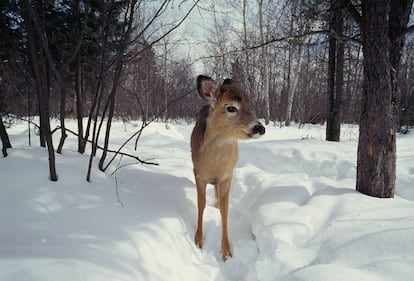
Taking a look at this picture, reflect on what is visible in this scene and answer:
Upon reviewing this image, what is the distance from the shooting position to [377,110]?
357 centimetres

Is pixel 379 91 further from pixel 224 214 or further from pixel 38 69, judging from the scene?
pixel 38 69

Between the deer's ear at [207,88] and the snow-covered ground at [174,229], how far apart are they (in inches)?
54.7

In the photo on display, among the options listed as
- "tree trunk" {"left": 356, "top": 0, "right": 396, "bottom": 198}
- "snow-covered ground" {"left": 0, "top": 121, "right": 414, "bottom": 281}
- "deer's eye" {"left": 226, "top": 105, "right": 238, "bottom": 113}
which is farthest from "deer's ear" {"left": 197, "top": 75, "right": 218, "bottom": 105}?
"tree trunk" {"left": 356, "top": 0, "right": 396, "bottom": 198}

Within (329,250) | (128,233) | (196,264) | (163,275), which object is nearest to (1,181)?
(128,233)

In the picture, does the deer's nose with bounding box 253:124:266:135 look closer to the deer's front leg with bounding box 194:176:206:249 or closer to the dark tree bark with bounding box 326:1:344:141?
the deer's front leg with bounding box 194:176:206:249

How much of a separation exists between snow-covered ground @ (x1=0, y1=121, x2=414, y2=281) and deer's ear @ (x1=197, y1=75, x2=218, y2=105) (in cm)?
139

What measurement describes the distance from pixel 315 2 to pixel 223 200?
11.9ft

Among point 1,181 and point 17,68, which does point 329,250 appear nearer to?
point 1,181

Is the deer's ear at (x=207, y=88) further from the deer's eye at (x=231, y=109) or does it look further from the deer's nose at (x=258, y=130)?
the deer's nose at (x=258, y=130)

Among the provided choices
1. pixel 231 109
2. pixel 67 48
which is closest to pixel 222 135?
pixel 231 109

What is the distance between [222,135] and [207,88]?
581mm

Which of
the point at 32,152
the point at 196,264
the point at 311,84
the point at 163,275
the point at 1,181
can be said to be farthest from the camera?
the point at 311,84

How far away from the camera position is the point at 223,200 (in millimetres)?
3393

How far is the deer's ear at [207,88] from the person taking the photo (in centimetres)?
324
